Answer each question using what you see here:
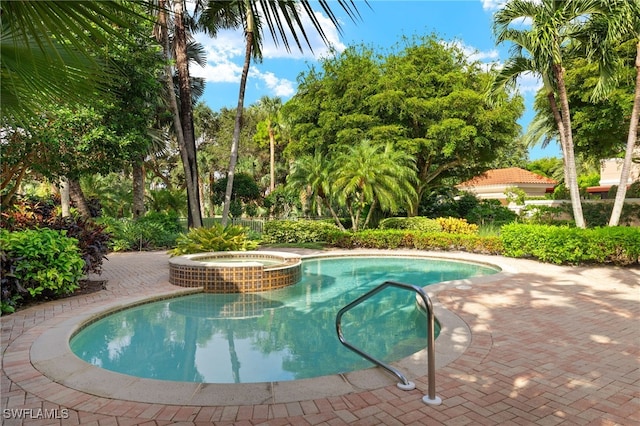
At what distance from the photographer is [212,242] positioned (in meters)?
11.9

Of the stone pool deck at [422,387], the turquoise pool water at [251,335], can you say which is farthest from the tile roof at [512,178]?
the stone pool deck at [422,387]

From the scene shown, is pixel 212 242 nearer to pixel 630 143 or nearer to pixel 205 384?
pixel 205 384

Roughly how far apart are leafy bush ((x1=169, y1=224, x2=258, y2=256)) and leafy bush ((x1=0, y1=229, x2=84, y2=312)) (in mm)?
4567

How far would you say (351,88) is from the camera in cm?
1848

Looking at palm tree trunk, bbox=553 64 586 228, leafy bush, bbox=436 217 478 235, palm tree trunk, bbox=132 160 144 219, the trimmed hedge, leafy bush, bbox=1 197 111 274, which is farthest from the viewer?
palm tree trunk, bbox=132 160 144 219

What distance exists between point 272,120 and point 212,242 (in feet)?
75.7

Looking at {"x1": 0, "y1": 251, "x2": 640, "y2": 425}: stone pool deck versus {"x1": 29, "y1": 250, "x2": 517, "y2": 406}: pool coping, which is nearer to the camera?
{"x1": 0, "y1": 251, "x2": 640, "y2": 425}: stone pool deck

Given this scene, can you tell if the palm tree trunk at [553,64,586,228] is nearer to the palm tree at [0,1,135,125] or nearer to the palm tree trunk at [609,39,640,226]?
the palm tree trunk at [609,39,640,226]

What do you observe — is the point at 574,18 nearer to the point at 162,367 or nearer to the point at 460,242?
the point at 460,242

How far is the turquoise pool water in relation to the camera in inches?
186

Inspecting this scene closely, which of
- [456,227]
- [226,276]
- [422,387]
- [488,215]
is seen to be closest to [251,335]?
[226,276]

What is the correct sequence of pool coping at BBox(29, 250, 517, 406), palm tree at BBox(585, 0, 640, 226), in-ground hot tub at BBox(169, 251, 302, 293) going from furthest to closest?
palm tree at BBox(585, 0, 640, 226) → in-ground hot tub at BBox(169, 251, 302, 293) → pool coping at BBox(29, 250, 517, 406)

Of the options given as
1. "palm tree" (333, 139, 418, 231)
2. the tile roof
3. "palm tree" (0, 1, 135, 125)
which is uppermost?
the tile roof

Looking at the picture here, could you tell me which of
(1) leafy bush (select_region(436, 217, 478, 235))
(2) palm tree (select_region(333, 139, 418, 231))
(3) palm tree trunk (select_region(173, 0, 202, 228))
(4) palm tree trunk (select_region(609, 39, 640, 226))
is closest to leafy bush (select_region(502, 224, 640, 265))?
(4) palm tree trunk (select_region(609, 39, 640, 226))
